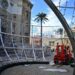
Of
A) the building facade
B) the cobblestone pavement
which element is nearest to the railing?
the building facade

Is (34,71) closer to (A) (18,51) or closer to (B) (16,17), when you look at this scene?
(A) (18,51)

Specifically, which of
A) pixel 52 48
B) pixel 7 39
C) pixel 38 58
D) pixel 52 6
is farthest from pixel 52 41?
pixel 52 6

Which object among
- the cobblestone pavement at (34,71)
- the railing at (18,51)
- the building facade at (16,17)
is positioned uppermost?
the building facade at (16,17)

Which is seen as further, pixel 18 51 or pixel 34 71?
pixel 18 51

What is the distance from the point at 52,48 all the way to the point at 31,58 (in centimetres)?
277

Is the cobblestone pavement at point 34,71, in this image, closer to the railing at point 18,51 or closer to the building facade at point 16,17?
the railing at point 18,51

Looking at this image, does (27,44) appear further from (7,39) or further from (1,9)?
(1,9)

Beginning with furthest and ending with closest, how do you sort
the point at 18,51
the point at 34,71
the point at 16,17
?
the point at 16,17
the point at 18,51
the point at 34,71

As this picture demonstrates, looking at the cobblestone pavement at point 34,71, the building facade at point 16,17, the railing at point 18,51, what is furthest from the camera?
the building facade at point 16,17

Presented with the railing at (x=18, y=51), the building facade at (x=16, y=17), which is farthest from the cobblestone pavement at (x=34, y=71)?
the building facade at (x=16, y=17)

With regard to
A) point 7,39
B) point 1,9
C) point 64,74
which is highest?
point 1,9

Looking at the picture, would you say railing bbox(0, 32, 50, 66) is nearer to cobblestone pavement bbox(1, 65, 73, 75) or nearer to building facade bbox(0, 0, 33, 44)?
building facade bbox(0, 0, 33, 44)

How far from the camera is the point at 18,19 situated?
97.8 ft

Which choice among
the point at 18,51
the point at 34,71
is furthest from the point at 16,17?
the point at 34,71
